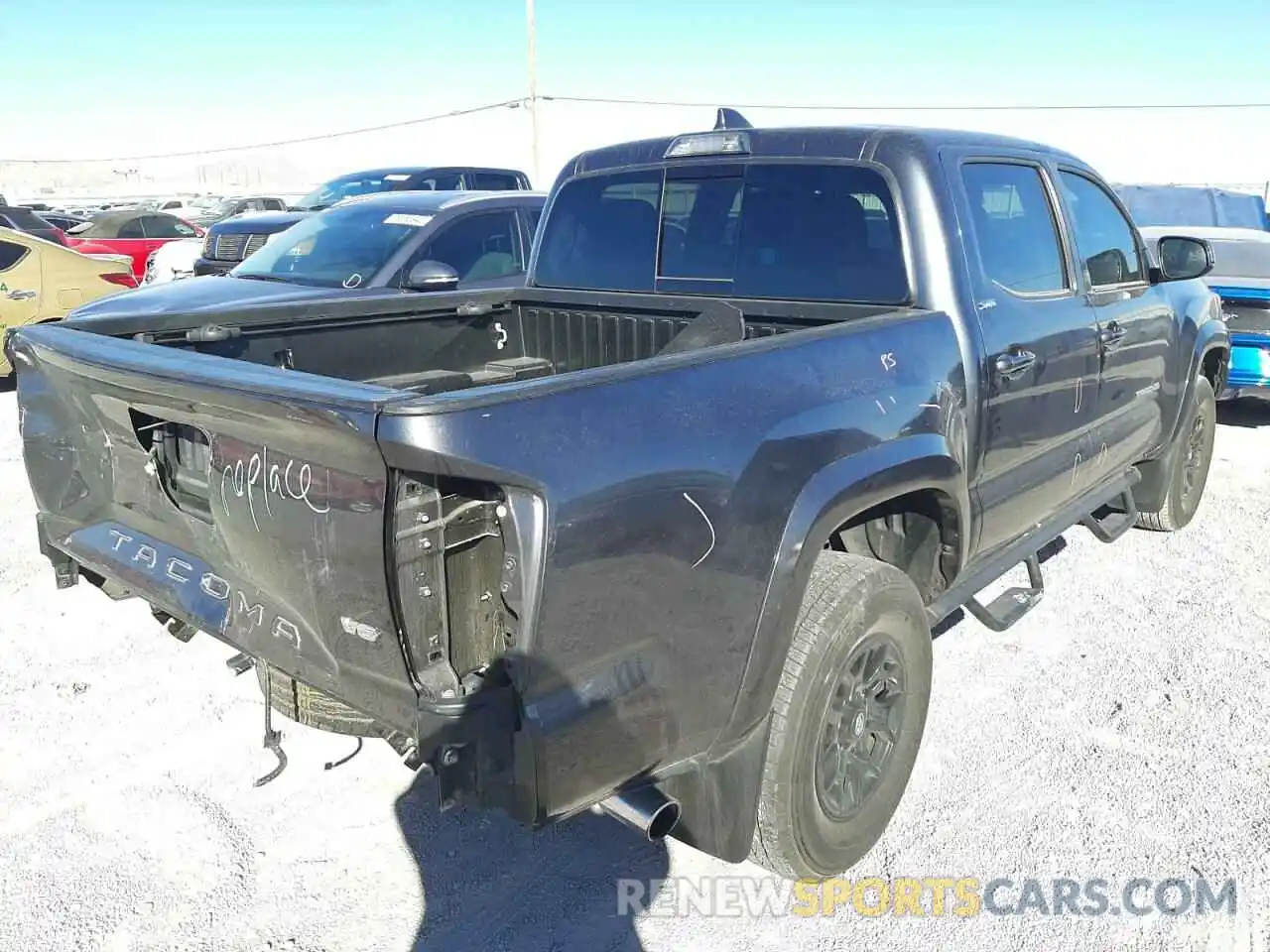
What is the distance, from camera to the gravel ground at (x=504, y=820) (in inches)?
103

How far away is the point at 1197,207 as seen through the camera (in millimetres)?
13742

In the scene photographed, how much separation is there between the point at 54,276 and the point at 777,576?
9.59 meters

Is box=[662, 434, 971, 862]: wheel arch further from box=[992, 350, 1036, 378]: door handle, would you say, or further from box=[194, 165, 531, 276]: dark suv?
box=[194, 165, 531, 276]: dark suv

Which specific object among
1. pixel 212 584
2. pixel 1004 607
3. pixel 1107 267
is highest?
pixel 1107 267

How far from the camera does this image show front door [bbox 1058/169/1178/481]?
13.3 feet

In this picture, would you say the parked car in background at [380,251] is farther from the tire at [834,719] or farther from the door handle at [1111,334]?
the tire at [834,719]

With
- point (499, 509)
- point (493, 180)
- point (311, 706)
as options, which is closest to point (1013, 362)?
point (499, 509)

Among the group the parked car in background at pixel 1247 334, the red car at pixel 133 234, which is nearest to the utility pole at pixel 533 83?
the red car at pixel 133 234

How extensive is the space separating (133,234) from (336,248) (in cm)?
1348

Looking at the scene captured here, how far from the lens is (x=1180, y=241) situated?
15.5ft

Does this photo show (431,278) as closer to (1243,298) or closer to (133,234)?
(1243,298)

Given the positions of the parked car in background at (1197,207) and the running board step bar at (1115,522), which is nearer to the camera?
the running board step bar at (1115,522)

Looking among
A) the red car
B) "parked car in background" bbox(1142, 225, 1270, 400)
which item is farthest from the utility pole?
"parked car in background" bbox(1142, 225, 1270, 400)

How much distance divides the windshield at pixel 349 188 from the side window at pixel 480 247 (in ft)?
15.5
